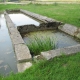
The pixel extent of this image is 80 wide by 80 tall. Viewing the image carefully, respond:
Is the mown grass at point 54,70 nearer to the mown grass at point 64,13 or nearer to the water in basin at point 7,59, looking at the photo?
the water in basin at point 7,59

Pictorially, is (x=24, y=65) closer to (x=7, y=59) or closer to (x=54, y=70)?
(x=54, y=70)

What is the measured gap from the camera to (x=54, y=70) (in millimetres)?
4094

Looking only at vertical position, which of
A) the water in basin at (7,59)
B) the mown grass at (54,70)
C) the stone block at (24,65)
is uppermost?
the mown grass at (54,70)

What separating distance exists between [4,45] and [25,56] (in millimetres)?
2768

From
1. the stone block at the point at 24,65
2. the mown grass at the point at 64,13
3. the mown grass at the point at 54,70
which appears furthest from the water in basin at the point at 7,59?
the mown grass at the point at 64,13

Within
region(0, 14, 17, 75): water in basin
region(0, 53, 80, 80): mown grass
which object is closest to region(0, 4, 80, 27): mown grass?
region(0, 14, 17, 75): water in basin

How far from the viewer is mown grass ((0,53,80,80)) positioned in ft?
12.6

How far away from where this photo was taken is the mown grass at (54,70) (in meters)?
3.84

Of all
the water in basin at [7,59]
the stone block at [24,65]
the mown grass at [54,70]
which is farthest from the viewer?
the water in basin at [7,59]

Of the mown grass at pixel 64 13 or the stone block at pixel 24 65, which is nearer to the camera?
the stone block at pixel 24 65

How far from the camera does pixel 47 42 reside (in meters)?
5.98

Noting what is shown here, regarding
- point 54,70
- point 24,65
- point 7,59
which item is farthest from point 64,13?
point 54,70

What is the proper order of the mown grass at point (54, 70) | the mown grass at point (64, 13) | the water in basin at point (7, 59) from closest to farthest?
the mown grass at point (54, 70), the water in basin at point (7, 59), the mown grass at point (64, 13)

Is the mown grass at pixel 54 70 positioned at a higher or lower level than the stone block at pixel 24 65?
higher
